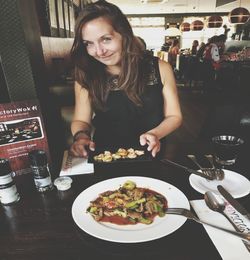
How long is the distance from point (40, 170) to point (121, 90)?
102 cm

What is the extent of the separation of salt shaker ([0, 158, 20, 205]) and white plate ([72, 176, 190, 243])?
0.86ft

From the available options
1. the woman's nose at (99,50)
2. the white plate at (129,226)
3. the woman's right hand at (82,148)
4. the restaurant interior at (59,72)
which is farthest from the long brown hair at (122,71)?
the white plate at (129,226)

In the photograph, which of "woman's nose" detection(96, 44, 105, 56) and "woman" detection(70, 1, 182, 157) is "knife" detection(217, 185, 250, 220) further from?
"woman's nose" detection(96, 44, 105, 56)

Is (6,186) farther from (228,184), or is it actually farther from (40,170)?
(228,184)

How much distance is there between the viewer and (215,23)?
28.6 ft

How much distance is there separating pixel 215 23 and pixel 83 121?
28.2ft

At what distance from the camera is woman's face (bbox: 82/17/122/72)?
1489mm

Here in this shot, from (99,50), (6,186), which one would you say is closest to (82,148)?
(6,186)

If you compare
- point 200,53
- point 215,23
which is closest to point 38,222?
point 200,53

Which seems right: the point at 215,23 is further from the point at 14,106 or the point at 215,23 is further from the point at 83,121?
the point at 14,106

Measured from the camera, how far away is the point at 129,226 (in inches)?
31.0

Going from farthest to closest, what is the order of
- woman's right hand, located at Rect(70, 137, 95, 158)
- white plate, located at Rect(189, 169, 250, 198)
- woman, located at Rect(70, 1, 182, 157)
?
woman, located at Rect(70, 1, 182, 157), woman's right hand, located at Rect(70, 137, 95, 158), white plate, located at Rect(189, 169, 250, 198)

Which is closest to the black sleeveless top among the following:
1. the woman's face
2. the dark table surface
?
the woman's face

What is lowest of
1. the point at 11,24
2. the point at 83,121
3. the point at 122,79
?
the point at 83,121
